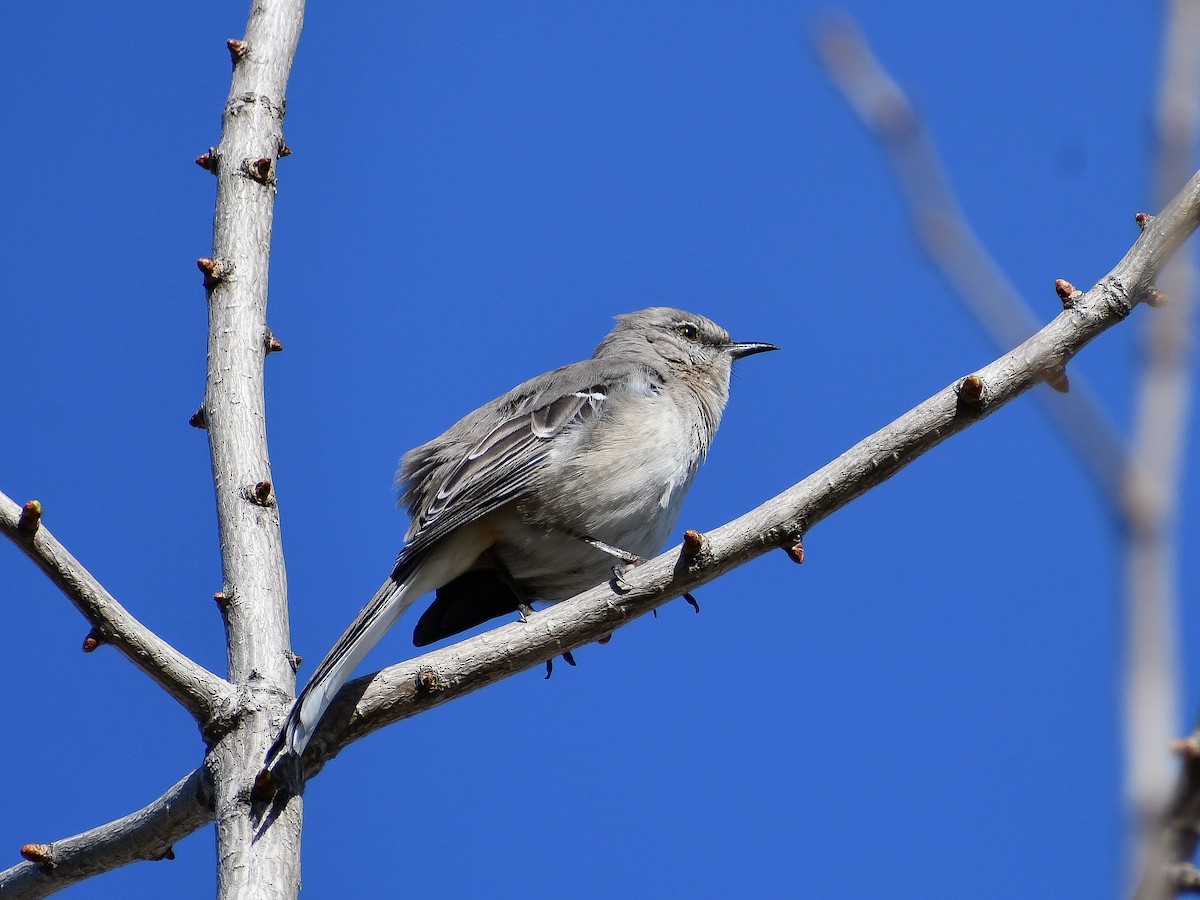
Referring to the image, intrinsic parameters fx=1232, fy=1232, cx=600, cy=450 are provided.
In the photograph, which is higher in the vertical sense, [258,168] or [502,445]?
[258,168]

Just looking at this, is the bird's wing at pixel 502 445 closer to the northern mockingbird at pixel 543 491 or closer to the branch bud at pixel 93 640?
the northern mockingbird at pixel 543 491

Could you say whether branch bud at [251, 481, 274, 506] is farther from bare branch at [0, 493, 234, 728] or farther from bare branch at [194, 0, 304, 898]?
bare branch at [0, 493, 234, 728]

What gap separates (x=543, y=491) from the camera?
19.0ft

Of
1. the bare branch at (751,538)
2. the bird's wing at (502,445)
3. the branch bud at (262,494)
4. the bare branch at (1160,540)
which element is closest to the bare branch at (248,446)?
the branch bud at (262,494)

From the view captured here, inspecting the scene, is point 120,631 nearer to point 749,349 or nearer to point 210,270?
point 210,270

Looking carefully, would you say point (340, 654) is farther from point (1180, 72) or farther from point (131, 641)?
point (1180, 72)

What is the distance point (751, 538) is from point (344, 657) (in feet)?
4.71

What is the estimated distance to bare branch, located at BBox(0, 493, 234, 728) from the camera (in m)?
3.73

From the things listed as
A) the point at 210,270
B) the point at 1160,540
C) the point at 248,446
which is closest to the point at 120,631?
the point at 248,446

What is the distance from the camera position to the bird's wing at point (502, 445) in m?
5.63

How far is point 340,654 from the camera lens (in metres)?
4.22

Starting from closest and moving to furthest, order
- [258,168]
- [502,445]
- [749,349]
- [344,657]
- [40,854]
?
1. [40,854]
2. [344,657]
3. [258,168]
4. [502,445]
5. [749,349]

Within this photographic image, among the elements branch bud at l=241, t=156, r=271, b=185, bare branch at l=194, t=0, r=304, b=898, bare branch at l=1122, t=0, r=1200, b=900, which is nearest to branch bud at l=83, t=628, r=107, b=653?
bare branch at l=194, t=0, r=304, b=898

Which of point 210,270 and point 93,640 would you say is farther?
point 210,270
